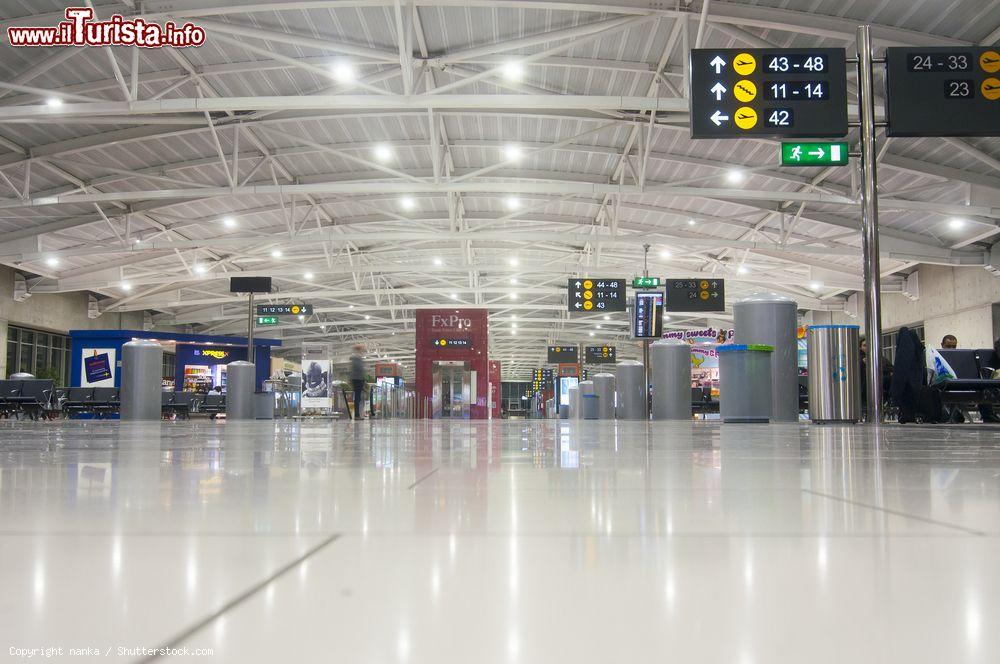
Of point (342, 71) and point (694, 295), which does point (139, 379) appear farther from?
point (694, 295)

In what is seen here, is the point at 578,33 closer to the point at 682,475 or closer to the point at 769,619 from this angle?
the point at 682,475

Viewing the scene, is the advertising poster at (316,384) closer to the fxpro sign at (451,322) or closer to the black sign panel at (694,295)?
the fxpro sign at (451,322)

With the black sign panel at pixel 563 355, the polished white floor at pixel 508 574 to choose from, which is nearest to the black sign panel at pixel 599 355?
the black sign panel at pixel 563 355

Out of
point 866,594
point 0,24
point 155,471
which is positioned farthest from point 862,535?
point 0,24

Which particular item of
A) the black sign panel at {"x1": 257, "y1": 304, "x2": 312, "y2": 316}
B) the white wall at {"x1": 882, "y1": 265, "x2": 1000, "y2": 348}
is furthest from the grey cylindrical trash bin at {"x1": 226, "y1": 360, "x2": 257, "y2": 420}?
the white wall at {"x1": 882, "y1": 265, "x2": 1000, "y2": 348}

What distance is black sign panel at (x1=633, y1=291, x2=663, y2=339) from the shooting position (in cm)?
2066

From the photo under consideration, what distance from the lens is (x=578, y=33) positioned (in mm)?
12188

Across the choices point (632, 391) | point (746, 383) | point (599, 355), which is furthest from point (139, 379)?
point (599, 355)

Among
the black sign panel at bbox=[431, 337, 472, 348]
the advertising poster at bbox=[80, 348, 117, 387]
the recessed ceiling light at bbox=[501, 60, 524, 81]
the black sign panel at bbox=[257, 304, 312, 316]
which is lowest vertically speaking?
the advertising poster at bbox=[80, 348, 117, 387]

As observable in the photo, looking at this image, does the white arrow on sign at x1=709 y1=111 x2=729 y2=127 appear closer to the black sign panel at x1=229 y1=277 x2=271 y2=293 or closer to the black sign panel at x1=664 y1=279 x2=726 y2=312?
the black sign panel at x1=664 y1=279 x2=726 y2=312

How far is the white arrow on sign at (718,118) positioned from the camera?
350 inches

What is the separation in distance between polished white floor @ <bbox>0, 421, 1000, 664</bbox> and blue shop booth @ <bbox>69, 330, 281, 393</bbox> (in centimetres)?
2565

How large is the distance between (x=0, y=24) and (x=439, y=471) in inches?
538

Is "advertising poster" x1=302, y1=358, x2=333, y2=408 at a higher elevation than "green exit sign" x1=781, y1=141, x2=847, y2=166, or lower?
lower
